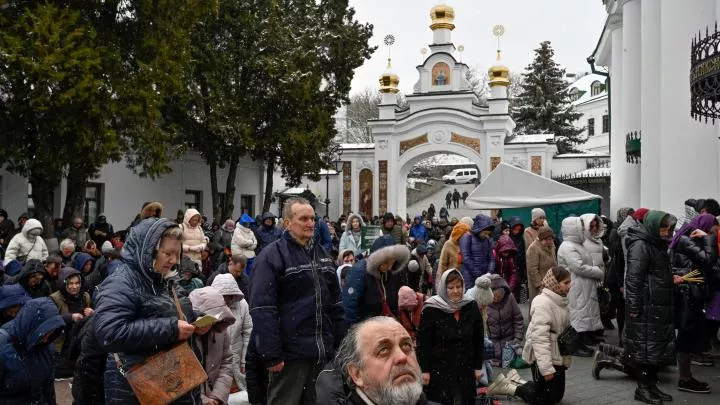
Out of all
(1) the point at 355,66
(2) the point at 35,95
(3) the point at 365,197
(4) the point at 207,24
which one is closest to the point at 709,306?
(2) the point at 35,95

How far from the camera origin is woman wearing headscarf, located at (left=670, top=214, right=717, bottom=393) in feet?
24.3

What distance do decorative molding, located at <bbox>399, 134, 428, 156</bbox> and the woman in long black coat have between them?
28.2m

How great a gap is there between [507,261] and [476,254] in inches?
66.3

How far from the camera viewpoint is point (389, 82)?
3784 cm

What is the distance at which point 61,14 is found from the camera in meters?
16.2

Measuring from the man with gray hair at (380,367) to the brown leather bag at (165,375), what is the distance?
0.99m

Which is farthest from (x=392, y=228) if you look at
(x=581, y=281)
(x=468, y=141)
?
(x=468, y=141)

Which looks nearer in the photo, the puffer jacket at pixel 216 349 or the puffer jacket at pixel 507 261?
the puffer jacket at pixel 216 349

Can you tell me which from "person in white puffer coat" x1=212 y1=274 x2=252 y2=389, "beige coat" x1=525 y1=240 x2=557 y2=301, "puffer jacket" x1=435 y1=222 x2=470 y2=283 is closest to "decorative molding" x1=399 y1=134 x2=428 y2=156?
"puffer jacket" x1=435 y1=222 x2=470 y2=283

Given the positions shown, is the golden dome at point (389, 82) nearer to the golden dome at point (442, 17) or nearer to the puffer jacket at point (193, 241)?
the golden dome at point (442, 17)

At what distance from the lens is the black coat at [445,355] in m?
5.64

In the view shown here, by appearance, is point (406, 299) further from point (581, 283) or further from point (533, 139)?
point (533, 139)

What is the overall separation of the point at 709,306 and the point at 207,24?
20513 mm

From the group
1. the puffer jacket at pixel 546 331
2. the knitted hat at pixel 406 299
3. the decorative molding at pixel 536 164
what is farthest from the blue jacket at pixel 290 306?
the decorative molding at pixel 536 164
